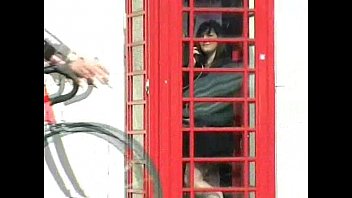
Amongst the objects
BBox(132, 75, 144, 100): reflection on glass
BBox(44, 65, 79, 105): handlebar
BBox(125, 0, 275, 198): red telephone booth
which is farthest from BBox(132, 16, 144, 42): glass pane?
BBox(44, 65, 79, 105): handlebar

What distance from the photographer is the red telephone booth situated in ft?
21.7

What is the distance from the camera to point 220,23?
6707 millimetres

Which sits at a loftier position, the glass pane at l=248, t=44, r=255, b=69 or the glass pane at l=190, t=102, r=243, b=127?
the glass pane at l=248, t=44, r=255, b=69

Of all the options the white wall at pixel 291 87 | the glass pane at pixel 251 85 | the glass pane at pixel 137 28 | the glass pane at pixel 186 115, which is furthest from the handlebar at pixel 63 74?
the white wall at pixel 291 87

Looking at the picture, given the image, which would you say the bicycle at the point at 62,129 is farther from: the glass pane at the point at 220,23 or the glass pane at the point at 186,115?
the glass pane at the point at 220,23

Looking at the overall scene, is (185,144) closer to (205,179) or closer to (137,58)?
(205,179)

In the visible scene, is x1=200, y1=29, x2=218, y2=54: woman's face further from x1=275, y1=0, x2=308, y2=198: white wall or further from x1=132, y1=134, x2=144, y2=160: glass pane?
x1=132, y1=134, x2=144, y2=160: glass pane

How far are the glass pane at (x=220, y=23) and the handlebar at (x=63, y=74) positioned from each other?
93 centimetres

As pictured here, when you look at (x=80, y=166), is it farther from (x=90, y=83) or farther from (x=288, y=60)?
(x=288, y=60)

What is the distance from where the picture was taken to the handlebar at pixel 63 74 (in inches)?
257

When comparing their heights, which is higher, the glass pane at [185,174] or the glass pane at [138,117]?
the glass pane at [138,117]

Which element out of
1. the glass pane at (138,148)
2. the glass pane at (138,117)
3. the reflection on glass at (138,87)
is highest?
the reflection on glass at (138,87)

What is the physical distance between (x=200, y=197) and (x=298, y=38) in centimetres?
134
